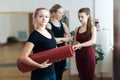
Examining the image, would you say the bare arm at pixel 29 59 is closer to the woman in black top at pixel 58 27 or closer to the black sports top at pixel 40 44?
the black sports top at pixel 40 44

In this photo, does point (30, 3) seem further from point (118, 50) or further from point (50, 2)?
point (118, 50)

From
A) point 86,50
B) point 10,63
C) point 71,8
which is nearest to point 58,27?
point 86,50

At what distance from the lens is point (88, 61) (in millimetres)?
2656

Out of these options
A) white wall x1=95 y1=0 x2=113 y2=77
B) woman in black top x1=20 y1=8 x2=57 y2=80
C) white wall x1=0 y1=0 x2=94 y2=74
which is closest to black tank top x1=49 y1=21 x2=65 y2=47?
woman in black top x1=20 y1=8 x2=57 y2=80

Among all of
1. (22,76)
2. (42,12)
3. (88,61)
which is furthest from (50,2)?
(42,12)

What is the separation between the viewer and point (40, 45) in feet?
5.71

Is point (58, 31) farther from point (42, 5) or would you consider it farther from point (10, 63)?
point (10, 63)

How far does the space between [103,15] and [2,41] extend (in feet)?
6.23

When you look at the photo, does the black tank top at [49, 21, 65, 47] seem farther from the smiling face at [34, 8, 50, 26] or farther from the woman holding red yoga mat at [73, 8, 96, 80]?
the smiling face at [34, 8, 50, 26]

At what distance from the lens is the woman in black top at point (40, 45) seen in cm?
171

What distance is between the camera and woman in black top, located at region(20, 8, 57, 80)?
1.71m

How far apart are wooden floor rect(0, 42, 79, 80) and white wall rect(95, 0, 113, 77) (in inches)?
28.2

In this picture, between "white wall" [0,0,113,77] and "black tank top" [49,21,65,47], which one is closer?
"black tank top" [49,21,65,47]

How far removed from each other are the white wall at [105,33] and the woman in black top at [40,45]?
241cm
